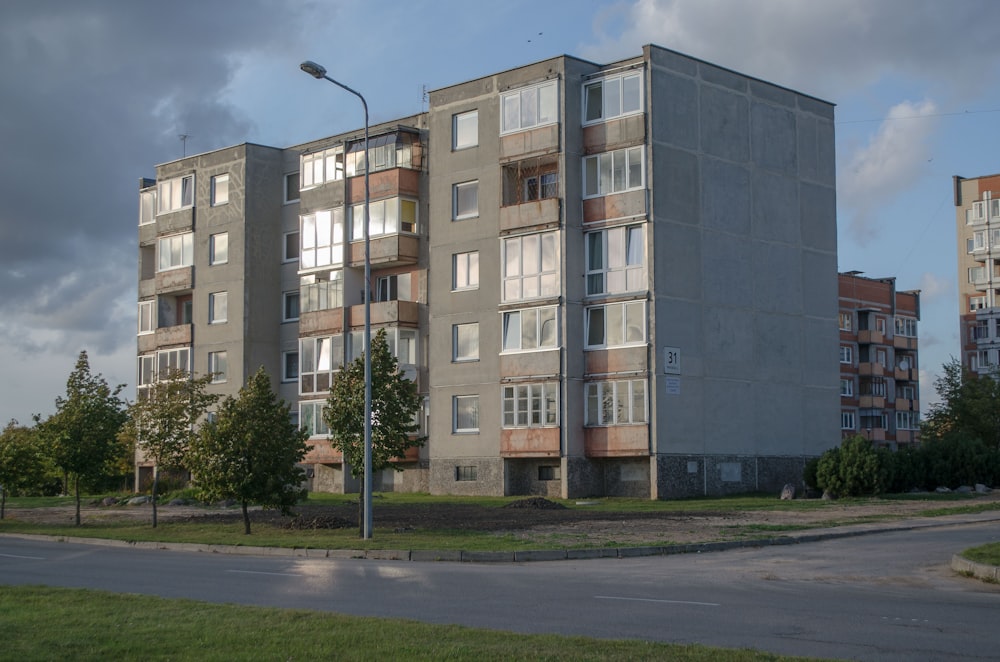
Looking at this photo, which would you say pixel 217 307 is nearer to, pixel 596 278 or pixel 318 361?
pixel 318 361

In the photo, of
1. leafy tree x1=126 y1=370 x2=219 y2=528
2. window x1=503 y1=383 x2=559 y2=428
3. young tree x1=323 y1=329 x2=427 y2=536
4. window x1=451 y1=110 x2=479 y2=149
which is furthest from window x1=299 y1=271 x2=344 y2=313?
young tree x1=323 y1=329 x2=427 y2=536

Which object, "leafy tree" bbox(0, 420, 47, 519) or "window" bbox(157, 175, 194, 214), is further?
"window" bbox(157, 175, 194, 214)

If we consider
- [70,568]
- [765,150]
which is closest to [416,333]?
[765,150]

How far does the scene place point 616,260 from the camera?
43.5 meters

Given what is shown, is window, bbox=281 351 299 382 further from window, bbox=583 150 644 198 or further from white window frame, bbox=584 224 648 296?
window, bbox=583 150 644 198

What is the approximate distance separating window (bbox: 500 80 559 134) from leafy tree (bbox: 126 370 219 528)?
1784 cm

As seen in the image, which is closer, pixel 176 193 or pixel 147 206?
pixel 176 193

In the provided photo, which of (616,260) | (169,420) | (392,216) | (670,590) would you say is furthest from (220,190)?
(670,590)

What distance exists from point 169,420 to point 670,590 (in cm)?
2104

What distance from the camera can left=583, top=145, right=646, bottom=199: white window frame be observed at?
4288 centimetres

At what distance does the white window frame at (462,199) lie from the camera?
47625 millimetres

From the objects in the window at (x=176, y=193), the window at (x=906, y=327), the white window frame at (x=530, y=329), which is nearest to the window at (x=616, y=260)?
the white window frame at (x=530, y=329)

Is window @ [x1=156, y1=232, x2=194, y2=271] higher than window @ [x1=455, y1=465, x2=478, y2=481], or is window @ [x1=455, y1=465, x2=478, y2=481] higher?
window @ [x1=156, y1=232, x2=194, y2=271]

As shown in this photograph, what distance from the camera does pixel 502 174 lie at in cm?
4631
